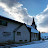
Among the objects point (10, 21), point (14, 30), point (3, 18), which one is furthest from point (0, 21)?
point (14, 30)

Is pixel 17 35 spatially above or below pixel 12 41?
above

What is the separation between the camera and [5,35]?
58.9 ft

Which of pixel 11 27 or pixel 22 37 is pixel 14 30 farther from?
pixel 22 37

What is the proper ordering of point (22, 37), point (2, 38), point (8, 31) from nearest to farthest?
1. point (2, 38)
2. point (8, 31)
3. point (22, 37)

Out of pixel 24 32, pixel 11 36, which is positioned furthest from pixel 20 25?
pixel 11 36

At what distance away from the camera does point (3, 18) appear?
58.7 feet

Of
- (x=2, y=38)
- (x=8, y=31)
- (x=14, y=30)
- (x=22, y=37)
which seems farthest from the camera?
(x=22, y=37)

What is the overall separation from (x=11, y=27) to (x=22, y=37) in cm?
470

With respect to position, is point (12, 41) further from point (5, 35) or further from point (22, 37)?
point (22, 37)

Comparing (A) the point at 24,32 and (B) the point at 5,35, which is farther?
(A) the point at 24,32

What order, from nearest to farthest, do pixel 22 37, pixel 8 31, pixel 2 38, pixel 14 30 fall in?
1. pixel 2 38
2. pixel 8 31
3. pixel 14 30
4. pixel 22 37

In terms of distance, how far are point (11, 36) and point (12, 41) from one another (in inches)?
47.1


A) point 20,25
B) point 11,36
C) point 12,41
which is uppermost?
point 20,25

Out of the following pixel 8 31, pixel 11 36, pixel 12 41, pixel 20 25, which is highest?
pixel 20 25
